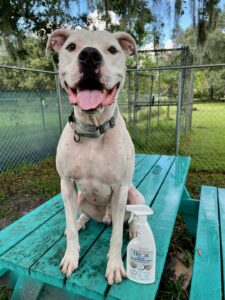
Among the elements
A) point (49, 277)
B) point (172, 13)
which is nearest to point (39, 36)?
point (172, 13)

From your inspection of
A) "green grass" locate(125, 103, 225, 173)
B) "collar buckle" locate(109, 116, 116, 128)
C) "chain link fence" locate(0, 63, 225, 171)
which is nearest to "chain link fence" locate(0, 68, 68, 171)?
"chain link fence" locate(0, 63, 225, 171)

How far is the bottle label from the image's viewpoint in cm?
126

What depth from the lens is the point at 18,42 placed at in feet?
17.7

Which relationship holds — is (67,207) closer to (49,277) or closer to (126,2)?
(49,277)

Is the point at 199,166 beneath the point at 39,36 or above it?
beneath

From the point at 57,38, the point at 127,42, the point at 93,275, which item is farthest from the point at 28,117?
the point at 93,275

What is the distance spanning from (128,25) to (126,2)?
0.42 metres

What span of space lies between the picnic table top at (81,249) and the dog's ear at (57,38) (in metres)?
1.23

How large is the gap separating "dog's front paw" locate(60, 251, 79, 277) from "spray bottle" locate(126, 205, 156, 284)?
31cm

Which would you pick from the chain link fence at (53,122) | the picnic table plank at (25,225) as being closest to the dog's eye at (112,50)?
the picnic table plank at (25,225)

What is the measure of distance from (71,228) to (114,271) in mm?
342

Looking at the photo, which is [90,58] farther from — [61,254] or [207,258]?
[207,258]

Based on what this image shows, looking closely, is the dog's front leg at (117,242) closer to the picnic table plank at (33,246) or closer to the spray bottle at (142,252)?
the spray bottle at (142,252)

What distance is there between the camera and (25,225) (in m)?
1.85
